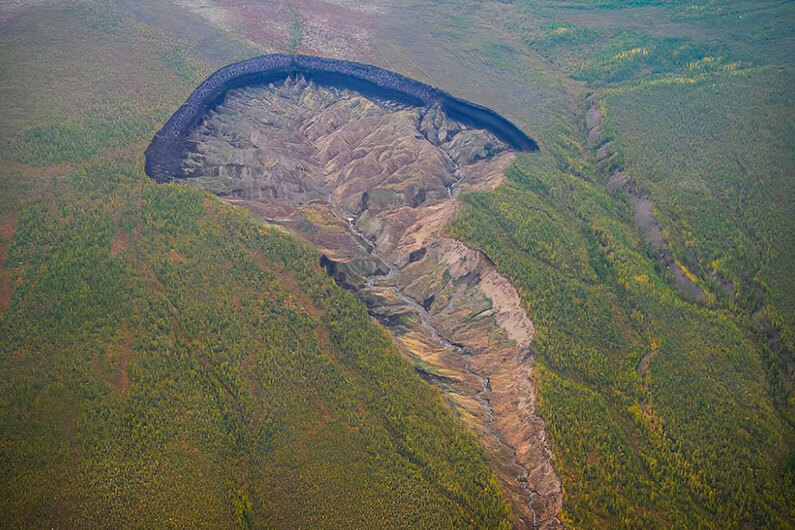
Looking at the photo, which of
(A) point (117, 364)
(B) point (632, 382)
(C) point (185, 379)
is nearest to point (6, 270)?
(A) point (117, 364)

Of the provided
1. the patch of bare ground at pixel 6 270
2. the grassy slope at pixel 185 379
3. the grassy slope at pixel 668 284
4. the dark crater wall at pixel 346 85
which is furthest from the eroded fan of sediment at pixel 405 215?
the patch of bare ground at pixel 6 270

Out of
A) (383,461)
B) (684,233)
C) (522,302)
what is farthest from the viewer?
(684,233)

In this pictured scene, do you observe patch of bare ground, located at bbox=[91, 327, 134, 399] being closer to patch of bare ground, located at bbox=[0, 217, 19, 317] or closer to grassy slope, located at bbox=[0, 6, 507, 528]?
grassy slope, located at bbox=[0, 6, 507, 528]

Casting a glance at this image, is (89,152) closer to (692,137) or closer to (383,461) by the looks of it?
(383,461)

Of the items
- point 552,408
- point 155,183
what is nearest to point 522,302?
point 552,408

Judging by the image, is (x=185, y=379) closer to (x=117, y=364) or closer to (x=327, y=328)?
(x=117, y=364)
